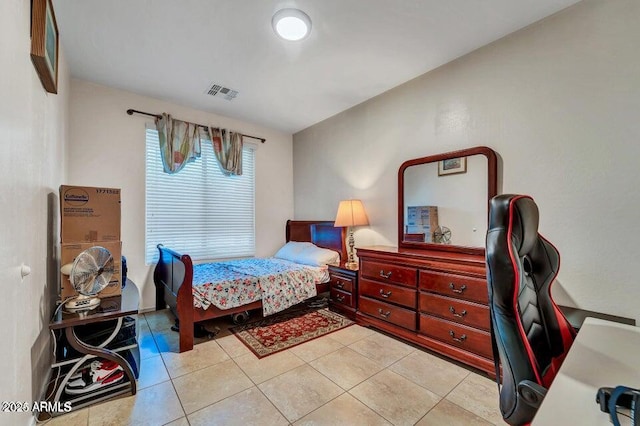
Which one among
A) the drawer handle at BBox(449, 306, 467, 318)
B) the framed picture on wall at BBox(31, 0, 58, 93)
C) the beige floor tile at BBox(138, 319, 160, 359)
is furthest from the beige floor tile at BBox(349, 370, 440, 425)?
the framed picture on wall at BBox(31, 0, 58, 93)

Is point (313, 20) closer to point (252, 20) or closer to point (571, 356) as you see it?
point (252, 20)

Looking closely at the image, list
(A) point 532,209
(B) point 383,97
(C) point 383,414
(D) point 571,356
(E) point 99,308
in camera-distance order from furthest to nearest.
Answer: (B) point 383,97 → (E) point 99,308 → (C) point 383,414 → (A) point 532,209 → (D) point 571,356

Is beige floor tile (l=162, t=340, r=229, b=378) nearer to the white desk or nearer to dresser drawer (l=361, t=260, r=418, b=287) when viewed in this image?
dresser drawer (l=361, t=260, r=418, b=287)

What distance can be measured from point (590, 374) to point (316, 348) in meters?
1.93

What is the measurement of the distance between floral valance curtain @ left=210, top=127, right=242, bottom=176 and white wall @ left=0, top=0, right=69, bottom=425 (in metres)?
1.92

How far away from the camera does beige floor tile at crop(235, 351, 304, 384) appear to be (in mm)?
1997

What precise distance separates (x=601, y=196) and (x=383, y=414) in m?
1.98

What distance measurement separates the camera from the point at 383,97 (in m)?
3.22

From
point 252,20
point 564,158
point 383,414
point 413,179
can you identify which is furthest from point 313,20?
point 383,414

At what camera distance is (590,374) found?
81cm

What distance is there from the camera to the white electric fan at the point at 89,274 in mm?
1740

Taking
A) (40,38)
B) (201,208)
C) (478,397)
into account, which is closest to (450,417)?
(478,397)

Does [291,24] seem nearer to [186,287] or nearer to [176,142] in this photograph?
[176,142]

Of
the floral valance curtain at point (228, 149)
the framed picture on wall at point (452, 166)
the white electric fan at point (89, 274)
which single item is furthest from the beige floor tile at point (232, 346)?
the framed picture on wall at point (452, 166)
